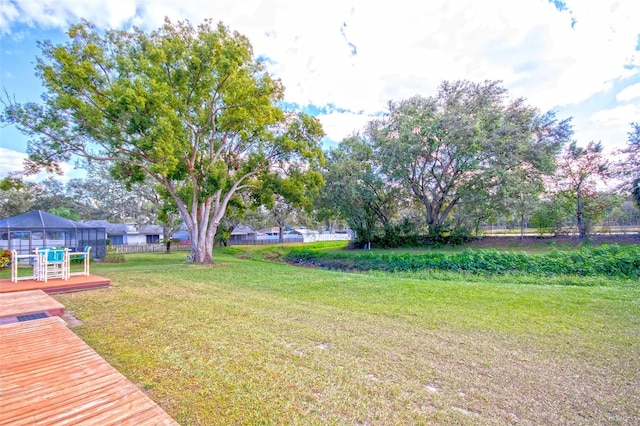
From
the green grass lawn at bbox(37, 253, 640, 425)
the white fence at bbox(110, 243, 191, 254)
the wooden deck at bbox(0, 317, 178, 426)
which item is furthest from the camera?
the white fence at bbox(110, 243, 191, 254)

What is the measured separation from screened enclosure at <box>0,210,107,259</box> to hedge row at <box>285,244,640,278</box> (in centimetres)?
1426

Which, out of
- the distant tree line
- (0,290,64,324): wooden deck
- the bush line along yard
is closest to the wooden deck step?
(0,290,64,324): wooden deck

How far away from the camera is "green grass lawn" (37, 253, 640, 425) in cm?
213

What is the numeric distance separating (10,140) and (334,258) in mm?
14792

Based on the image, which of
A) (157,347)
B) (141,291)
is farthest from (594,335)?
(141,291)

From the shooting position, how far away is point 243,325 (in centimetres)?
401

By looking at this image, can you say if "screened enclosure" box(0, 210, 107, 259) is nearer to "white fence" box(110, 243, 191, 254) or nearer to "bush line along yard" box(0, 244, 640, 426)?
"white fence" box(110, 243, 191, 254)

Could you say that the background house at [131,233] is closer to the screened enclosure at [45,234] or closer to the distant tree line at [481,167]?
the screened enclosure at [45,234]

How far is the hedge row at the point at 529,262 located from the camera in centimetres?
966

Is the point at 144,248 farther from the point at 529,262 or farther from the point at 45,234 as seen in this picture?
the point at 529,262

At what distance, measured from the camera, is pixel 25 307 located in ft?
13.4

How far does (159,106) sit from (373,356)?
11152mm

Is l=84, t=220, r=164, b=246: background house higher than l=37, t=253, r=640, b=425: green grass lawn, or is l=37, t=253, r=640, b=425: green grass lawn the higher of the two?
l=84, t=220, r=164, b=246: background house

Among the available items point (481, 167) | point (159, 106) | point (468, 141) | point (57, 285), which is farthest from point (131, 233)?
point (481, 167)
